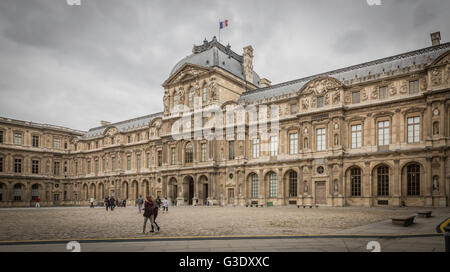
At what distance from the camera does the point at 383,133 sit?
3466 centimetres

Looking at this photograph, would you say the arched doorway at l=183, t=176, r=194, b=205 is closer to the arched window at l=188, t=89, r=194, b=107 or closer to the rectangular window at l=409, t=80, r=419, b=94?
the arched window at l=188, t=89, r=194, b=107

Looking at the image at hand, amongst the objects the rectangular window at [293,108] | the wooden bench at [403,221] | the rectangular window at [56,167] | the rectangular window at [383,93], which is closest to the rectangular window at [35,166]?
the rectangular window at [56,167]

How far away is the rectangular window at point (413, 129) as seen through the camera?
32.6 metres

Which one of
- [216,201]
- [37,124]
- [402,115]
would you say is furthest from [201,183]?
[37,124]

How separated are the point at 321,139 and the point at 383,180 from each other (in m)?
8.06

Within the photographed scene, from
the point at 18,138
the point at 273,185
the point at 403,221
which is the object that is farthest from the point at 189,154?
the point at 18,138

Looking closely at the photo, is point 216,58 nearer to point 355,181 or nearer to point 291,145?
point 291,145

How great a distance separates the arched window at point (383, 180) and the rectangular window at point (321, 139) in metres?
6.57

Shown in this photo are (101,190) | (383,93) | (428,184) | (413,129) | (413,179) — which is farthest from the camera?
(101,190)

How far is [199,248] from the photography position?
925cm
